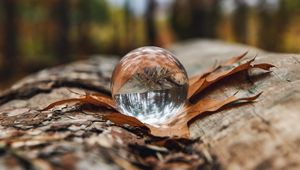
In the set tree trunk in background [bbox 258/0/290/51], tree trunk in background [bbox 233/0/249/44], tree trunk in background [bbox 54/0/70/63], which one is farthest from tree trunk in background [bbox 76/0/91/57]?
tree trunk in background [bbox 258/0/290/51]

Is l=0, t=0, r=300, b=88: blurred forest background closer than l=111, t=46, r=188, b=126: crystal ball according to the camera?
No

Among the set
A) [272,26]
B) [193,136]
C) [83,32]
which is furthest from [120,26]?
[193,136]

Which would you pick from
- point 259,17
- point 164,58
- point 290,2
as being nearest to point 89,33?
point 259,17

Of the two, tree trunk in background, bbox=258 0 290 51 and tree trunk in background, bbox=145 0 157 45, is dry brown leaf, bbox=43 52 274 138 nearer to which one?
tree trunk in background, bbox=258 0 290 51

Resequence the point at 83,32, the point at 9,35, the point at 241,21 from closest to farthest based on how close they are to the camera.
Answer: the point at 241,21 < the point at 9,35 < the point at 83,32

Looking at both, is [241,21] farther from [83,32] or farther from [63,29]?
[83,32]

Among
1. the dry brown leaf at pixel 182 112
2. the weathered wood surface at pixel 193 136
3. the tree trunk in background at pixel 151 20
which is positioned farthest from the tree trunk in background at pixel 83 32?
the weathered wood surface at pixel 193 136
